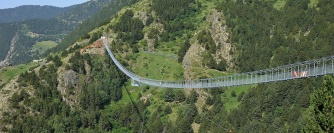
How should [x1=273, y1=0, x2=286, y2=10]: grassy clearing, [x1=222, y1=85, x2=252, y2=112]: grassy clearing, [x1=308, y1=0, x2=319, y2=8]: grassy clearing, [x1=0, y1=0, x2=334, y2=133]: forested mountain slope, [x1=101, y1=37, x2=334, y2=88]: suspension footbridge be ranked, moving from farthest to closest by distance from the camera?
[x1=273, y1=0, x2=286, y2=10]: grassy clearing, [x1=308, y1=0, x2=319, y2=8]: grassy clearing, [x1=222, y1=85, x2=252, y2=112]: grassy clearing, [x1=0, y1=0, x2=334, y2=133]: forested mountain slope, [x1=101, y1=37, x2=334, y2=88]: suspension footbridge

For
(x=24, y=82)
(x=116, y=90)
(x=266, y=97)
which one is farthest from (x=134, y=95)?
(x=266, y=97)

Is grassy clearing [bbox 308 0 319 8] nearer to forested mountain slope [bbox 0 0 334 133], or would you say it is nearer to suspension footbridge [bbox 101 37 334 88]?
forested mountain slope [bbox 0 0 334 133]

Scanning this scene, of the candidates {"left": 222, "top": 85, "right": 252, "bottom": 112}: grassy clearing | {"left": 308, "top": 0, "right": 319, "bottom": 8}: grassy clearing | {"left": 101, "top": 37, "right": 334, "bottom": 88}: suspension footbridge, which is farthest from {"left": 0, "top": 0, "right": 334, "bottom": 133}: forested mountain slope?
{"left": 101, "top": 37, "right": 334, "bottom": 88}: suspension footbridge

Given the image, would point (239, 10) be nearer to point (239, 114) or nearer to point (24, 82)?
point (239, 114)

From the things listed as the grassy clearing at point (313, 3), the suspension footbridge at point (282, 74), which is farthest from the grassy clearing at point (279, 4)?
the suspension footbridge at point (282, 74)

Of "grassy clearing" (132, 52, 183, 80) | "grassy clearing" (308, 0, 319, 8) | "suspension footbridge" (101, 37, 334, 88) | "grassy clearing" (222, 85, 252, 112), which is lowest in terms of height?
"grassy clearing" (222, 85, 252, 112)

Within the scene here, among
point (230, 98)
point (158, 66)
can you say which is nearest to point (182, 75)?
point (158, 66)

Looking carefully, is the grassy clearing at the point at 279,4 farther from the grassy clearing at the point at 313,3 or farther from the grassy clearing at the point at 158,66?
the grassy clearing at the point at 158,66

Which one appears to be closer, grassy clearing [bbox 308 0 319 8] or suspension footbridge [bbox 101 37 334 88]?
suspension footbridge [bbox 101 37 334 88]
